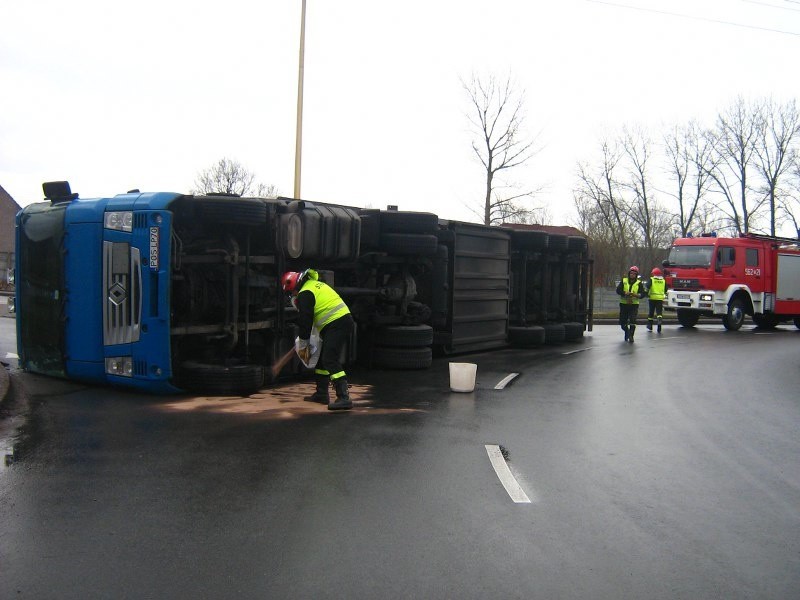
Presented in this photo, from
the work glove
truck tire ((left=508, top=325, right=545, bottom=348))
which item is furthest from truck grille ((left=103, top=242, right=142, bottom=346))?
truck tire ((left=508, top=325, right=545, bottom=348))

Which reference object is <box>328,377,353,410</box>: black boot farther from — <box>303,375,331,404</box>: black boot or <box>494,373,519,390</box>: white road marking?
<box>494,373,519,390</box>: white road marking

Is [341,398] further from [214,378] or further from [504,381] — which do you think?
[504,381]

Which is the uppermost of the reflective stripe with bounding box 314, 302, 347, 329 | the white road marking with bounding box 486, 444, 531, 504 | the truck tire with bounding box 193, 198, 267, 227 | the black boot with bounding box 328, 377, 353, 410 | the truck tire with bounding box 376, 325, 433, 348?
the truck tire with bounding box 193, 198, 267, 227

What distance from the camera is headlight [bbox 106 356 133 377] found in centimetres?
901

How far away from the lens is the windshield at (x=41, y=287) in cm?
943

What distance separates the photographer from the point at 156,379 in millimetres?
8906

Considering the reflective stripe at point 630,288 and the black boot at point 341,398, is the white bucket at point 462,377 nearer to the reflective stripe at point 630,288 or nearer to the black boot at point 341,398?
the black boot at point 341,398

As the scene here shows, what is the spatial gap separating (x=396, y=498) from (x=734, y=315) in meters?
21.1

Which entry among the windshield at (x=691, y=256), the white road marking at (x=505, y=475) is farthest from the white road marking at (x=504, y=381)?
the windshield at (x=691, y=256)

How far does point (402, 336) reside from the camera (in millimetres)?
12188

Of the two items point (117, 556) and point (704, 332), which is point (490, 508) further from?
point (704, 332)

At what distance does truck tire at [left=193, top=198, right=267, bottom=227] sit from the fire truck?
17988 millimetres

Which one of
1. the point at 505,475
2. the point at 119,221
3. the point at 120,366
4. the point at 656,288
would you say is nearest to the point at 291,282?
the point at 119,221

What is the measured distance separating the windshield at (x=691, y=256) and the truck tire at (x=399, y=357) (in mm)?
14469
